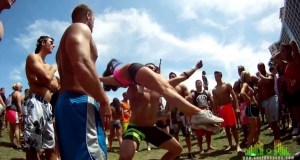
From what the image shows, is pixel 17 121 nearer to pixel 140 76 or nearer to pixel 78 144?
pixel 140 76

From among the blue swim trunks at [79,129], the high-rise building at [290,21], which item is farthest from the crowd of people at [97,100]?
the high-rise building at [290,21]

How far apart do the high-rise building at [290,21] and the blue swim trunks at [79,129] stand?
106 metres

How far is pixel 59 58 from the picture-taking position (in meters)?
3.07

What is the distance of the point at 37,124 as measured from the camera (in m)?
4.62

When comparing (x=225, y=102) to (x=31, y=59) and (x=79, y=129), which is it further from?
(x=79, y=129)

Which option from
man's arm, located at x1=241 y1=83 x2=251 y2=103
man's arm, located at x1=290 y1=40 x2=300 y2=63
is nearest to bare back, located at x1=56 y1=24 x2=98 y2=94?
man's arm, located at x1=290 y1=40 x2=300 y2=63

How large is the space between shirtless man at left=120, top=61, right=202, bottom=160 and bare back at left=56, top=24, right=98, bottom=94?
1754 millimetres

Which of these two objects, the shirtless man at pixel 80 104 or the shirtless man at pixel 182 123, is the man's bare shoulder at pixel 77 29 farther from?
the shirtless man at pixel 182 123

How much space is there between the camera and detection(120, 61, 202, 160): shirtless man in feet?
14.8

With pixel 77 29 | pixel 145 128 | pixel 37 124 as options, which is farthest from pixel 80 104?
pixel 37 124

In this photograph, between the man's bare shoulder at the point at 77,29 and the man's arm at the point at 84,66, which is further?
the man's bare shoulder at the point at 77,29

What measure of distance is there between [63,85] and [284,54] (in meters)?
5.57

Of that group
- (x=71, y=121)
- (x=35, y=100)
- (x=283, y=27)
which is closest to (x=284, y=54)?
(x=35, y=100)

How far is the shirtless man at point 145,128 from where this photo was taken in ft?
14.8
